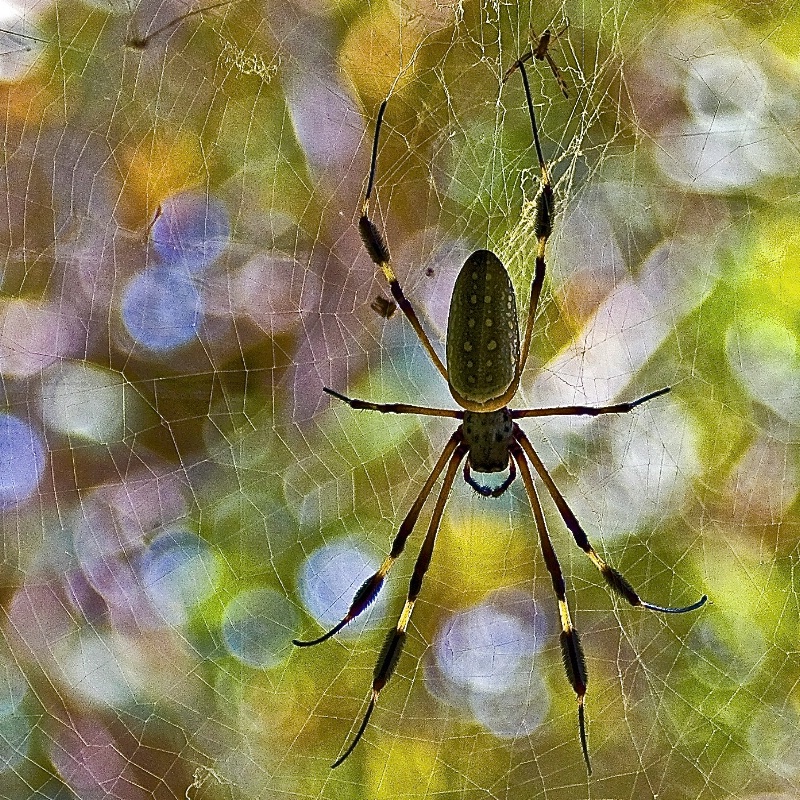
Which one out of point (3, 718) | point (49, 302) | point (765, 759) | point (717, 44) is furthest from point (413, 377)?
point (3, 718)

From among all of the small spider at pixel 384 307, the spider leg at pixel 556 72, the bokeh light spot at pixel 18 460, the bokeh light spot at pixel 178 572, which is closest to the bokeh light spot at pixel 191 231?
the small spider at pixel 384 307

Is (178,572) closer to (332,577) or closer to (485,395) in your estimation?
(332,577)

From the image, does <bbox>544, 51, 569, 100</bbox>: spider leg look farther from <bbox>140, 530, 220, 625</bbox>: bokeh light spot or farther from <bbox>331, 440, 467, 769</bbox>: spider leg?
<bbox>140, 530, 220, 625</bbox>: bokeh light spot

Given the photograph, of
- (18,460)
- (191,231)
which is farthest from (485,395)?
(18,460)

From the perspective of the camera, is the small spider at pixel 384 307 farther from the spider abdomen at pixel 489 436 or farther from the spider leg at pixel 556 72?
the spider leg at pixel 556 72

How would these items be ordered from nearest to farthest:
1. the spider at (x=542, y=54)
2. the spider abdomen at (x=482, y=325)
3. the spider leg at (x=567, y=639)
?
the spider abdomen at (x=482, y=325), the spider leg at (x=567, y=639), the spider at (x=542, y=54)

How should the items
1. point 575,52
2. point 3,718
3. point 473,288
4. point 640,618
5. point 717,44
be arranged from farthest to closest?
point 3,718, point 640,618, point 717,44, point 575,52, point 473,288

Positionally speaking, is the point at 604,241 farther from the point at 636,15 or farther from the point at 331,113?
the point at 331,113

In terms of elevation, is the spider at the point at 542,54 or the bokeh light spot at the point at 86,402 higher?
the spider at the point at 542,54

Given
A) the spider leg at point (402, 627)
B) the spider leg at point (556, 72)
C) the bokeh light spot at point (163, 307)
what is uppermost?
the spider leg at point (556, 72)
